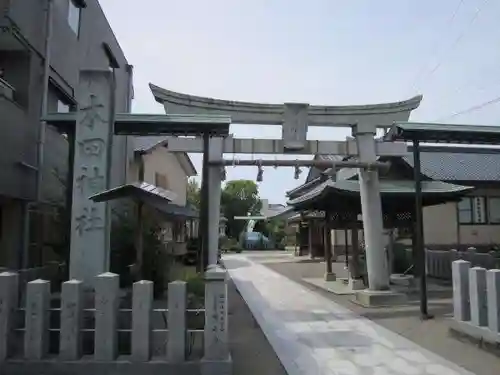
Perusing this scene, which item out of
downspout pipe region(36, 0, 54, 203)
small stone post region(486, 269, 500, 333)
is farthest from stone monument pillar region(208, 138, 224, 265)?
small stone post region(486, 269, 500, 333)

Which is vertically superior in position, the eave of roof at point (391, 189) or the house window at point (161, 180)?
the house window at point (161, 180)

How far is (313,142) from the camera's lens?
40.1ft

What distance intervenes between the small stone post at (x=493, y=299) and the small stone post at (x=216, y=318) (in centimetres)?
394

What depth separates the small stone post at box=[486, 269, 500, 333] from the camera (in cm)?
692

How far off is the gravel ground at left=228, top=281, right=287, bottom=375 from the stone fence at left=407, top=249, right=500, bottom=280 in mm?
8124

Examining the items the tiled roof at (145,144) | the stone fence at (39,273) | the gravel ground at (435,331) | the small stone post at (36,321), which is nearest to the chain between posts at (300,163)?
the gravel ground at (435,331)

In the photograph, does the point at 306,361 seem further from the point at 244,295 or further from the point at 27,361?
the point at 244,295

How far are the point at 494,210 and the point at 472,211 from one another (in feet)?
3.82

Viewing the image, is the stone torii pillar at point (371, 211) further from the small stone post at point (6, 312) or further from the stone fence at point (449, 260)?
the small stone post at point (6, 312)

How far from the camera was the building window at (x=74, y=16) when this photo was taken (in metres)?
13.4

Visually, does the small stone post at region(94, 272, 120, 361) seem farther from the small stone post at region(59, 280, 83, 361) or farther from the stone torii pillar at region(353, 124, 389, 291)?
the stone torii pillar at region(353, 124, 389, 291)

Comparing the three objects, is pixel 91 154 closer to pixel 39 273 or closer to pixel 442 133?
pixel 39 273

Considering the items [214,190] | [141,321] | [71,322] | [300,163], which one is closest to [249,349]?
[141,321]

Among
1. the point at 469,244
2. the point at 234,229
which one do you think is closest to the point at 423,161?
the point at 469,244
